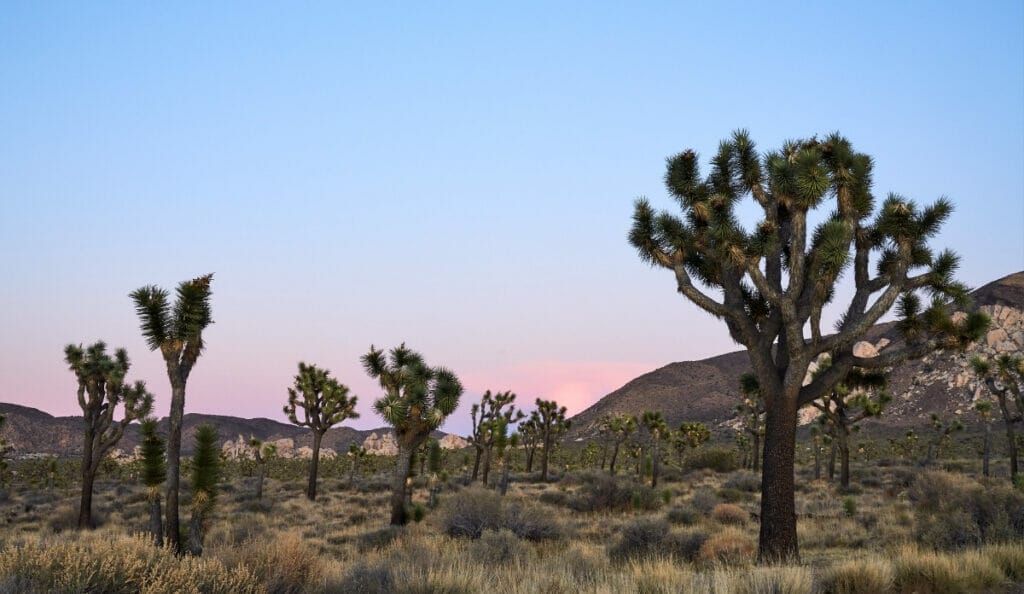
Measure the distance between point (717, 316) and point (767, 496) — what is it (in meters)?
4.02

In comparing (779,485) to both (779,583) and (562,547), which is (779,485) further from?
(779,583)

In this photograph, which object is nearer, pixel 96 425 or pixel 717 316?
pixel 717 316

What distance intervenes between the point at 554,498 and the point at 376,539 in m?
13.9

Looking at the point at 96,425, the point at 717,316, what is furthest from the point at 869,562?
the point at 96,425

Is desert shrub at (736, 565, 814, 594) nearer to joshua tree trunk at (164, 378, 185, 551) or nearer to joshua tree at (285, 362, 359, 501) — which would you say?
joshua tree trunk at (164, 378, 185, 551)

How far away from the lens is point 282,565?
9.11 m

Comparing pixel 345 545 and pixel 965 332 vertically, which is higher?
pixel 965 332

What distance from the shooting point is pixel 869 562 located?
9.80 meters

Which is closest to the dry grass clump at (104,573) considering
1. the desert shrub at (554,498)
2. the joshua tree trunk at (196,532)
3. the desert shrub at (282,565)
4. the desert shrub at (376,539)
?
the desert shrub at (282,565)

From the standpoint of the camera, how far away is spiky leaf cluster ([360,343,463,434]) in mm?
24719

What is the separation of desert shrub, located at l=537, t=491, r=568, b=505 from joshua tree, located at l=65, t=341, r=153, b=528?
16.7 m

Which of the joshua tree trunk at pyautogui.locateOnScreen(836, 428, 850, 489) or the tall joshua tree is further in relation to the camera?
the joshua tree trunk at pyautogui.locateOnScreen(836, 428, 850, 489)

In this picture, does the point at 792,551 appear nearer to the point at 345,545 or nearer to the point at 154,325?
the point at 345,545

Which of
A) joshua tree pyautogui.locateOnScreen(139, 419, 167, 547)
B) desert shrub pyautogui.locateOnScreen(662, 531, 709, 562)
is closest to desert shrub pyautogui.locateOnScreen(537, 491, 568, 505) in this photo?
desert shrub pyautogui.locateOnScreen(662, 531, 709, 562)
